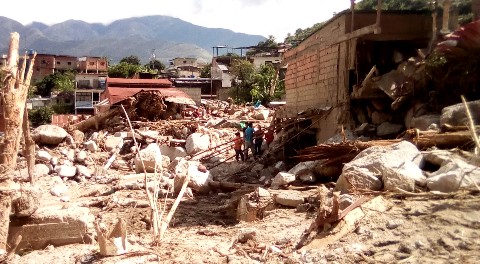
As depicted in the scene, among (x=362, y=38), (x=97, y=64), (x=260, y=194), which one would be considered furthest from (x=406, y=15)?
(x=97, y=64)

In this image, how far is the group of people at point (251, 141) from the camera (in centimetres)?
1377

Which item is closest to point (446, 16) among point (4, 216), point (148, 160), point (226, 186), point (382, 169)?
point (382, 169)

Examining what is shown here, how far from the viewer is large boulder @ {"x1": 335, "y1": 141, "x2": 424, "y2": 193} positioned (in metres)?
5.33

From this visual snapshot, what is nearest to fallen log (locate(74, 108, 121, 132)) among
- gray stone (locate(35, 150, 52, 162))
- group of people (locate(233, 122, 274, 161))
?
gray stone (locate(35, 150, 52, 162))

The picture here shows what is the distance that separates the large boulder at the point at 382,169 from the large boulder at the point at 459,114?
741mm

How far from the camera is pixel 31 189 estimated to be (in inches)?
227

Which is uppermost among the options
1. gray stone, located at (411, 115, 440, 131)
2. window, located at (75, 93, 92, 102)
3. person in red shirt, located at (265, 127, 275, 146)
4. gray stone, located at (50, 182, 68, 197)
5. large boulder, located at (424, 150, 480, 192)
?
window, located at (75, 93, 92, 102)

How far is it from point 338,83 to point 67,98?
40326 mm

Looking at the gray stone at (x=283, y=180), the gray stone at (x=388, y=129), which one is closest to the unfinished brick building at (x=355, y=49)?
the gray stone at (x=388, y=129)

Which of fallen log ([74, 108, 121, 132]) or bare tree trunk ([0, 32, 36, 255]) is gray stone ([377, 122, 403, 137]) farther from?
fallen log ([74, 108, 121, 132])

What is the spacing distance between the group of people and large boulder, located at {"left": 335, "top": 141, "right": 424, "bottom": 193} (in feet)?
25.6

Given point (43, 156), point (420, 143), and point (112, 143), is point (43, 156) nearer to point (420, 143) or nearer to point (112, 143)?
point (112, 143)

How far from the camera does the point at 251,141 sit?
45.1 ft

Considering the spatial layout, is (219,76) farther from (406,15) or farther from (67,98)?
(406,15)
